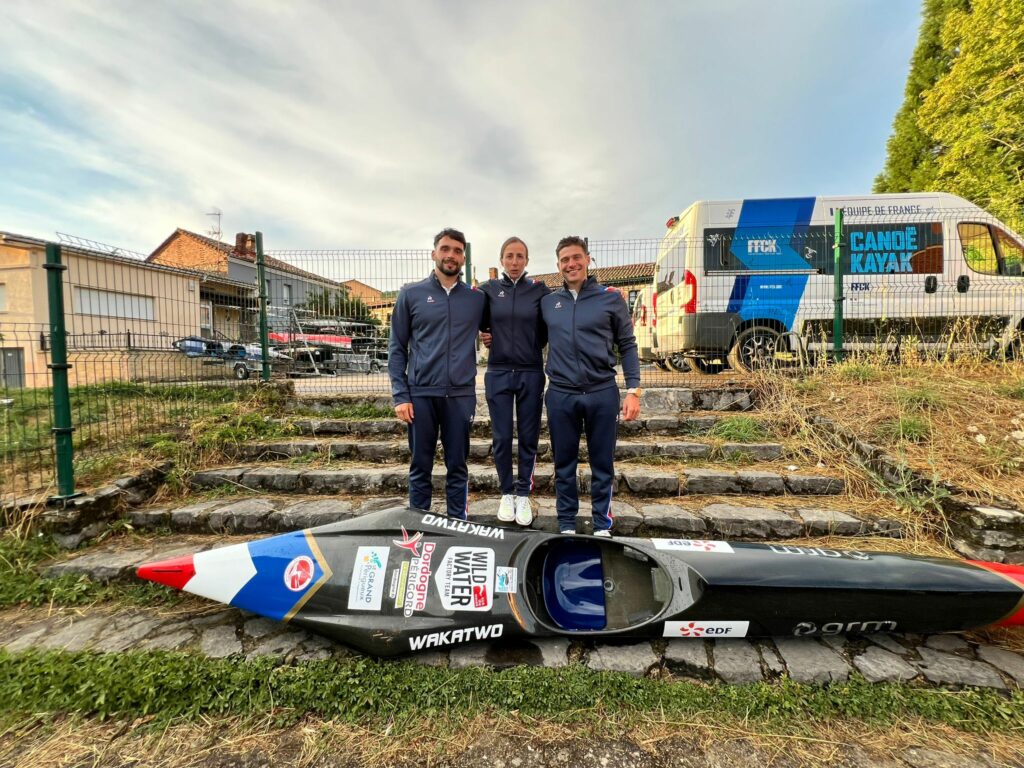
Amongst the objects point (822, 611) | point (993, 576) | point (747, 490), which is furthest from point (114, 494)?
point (993, 576)

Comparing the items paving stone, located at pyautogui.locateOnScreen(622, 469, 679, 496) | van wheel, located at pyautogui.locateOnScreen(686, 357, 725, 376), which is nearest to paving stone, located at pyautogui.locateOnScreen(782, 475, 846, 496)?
paving stone, located at pyautogui.locateOnScreen(622, 469, 679, 496)

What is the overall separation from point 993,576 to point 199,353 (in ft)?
20.9

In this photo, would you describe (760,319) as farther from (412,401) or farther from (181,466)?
(181,466)

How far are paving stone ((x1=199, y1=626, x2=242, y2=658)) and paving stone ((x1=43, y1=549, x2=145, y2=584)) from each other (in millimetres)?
884

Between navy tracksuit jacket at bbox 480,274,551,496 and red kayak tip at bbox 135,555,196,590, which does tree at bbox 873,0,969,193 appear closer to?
navy tracksuit jacket at bbox 480,274,551,496

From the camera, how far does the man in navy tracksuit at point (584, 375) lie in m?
2.51

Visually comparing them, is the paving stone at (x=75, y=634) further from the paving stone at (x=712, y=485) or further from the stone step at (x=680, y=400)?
the paving stone at (x=712, y=485)

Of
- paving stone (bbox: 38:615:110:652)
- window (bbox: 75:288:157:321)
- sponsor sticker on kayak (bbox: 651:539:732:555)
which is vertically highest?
window (bbox: 75:288:157:321)

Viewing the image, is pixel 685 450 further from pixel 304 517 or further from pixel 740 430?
pixel 304 517

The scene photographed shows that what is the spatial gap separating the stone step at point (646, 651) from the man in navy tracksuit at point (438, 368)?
920 mm

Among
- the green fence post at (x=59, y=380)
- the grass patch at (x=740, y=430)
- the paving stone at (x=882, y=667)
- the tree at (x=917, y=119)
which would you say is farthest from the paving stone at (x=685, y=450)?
the tree at (x=917, y=119)

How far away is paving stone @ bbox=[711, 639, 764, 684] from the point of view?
177 cm

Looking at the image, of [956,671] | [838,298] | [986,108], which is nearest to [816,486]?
[956,671]

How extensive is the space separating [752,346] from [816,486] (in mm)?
2790
